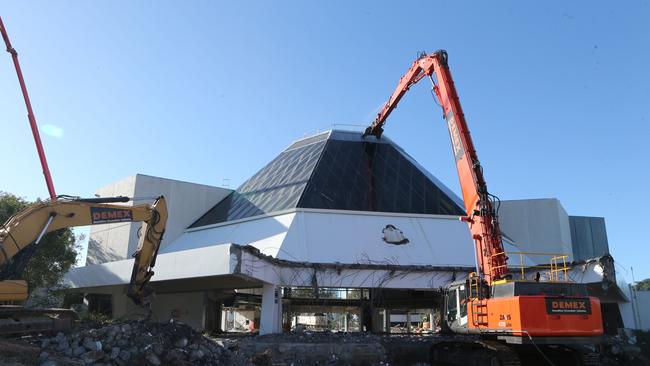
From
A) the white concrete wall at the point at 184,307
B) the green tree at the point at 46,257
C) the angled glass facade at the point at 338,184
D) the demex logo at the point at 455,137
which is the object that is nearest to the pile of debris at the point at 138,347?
the demex logo at the point at 455,137

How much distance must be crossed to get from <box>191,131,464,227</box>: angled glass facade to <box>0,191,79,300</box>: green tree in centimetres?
723

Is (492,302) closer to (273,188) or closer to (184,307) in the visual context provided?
(273,188)

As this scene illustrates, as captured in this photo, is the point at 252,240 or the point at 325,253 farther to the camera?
the point at 252,240

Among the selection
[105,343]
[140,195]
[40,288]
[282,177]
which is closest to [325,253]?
[282,177]

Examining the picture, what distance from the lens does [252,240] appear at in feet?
81.8

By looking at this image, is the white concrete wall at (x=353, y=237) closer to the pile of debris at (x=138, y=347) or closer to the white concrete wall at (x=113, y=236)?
the white concrete wall at (x=113, y=236)

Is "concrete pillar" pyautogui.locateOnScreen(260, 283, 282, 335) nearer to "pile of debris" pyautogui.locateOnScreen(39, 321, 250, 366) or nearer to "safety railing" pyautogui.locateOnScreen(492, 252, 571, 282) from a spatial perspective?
"pile of debris" pyautogui.locateOnScreen(39, 321, 250, 366)

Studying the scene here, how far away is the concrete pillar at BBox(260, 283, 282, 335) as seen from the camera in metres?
20.1

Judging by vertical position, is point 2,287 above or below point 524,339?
above

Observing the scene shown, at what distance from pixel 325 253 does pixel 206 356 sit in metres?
10.2

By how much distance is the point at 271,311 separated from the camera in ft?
67.0

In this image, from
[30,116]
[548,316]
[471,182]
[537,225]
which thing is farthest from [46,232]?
[537,225]

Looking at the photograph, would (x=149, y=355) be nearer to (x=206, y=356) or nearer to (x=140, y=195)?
(x=206, y=356)

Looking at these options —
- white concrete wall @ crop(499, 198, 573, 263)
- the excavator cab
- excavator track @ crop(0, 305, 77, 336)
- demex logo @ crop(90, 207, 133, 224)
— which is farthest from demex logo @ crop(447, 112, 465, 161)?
white concrete wall @ crop(499, 198, 573, 263)
